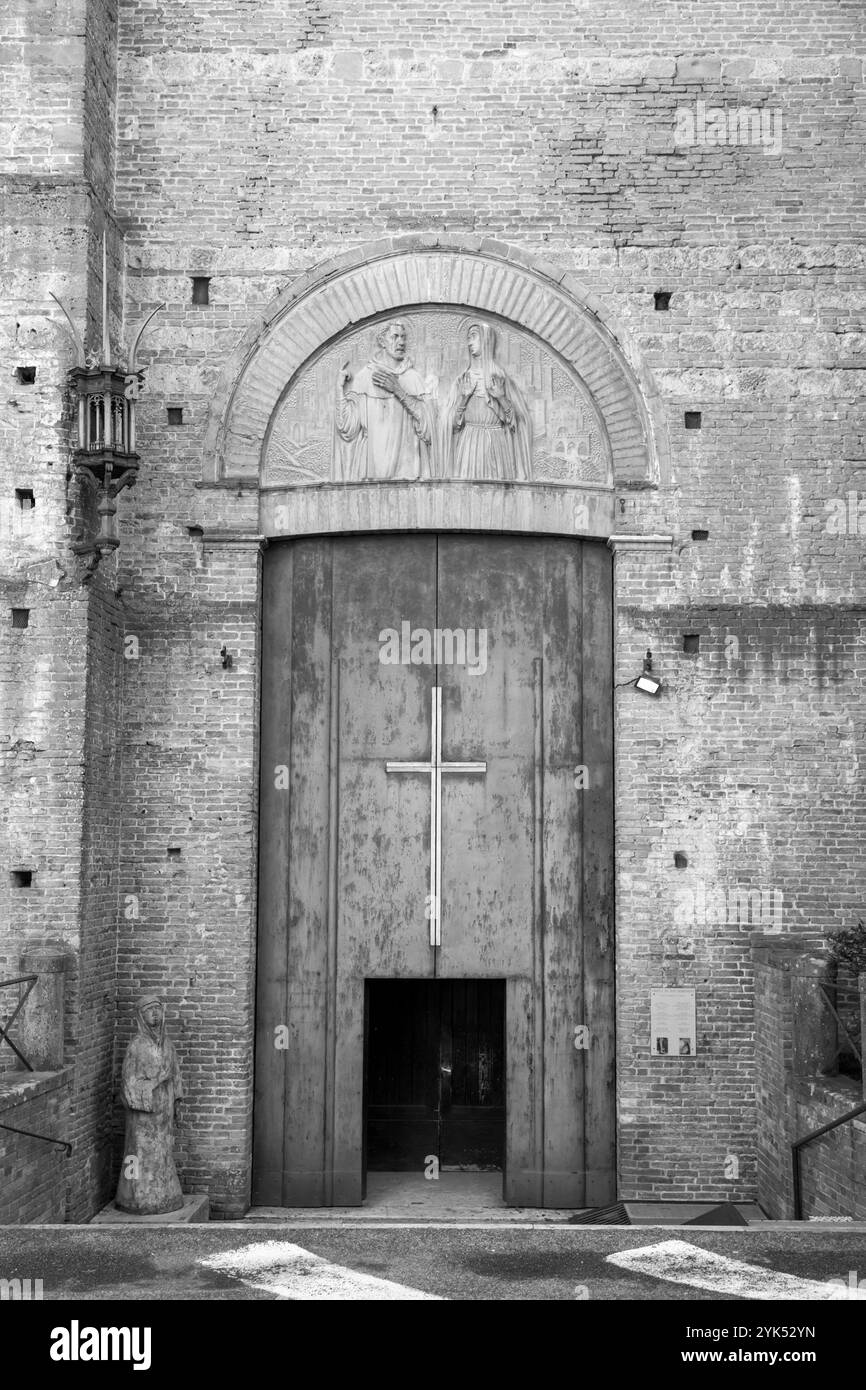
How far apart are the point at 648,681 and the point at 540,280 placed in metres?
3.34

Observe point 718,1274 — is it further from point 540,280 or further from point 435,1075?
point 540,280

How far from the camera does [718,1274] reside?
6.53 meters

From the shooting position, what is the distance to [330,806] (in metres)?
10.9

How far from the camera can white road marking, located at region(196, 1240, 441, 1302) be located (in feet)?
20.3

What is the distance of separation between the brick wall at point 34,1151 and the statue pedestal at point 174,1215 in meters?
0.44

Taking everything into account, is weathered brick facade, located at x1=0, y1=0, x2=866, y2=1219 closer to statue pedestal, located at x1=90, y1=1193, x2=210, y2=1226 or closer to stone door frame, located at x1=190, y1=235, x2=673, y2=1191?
stone door frame, located at x1=190, y1=235, x2=673, y2=1191

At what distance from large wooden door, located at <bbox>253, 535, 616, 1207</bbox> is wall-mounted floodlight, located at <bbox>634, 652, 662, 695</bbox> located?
1.20ft

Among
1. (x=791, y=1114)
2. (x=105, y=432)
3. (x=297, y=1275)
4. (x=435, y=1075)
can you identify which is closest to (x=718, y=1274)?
(x=297, y=1275)

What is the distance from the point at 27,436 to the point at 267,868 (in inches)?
149

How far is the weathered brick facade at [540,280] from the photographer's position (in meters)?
10.2

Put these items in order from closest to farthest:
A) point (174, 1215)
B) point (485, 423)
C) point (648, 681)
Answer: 1. point (174, 1215)
2. point (648, 681)
3. point (485, 423)
